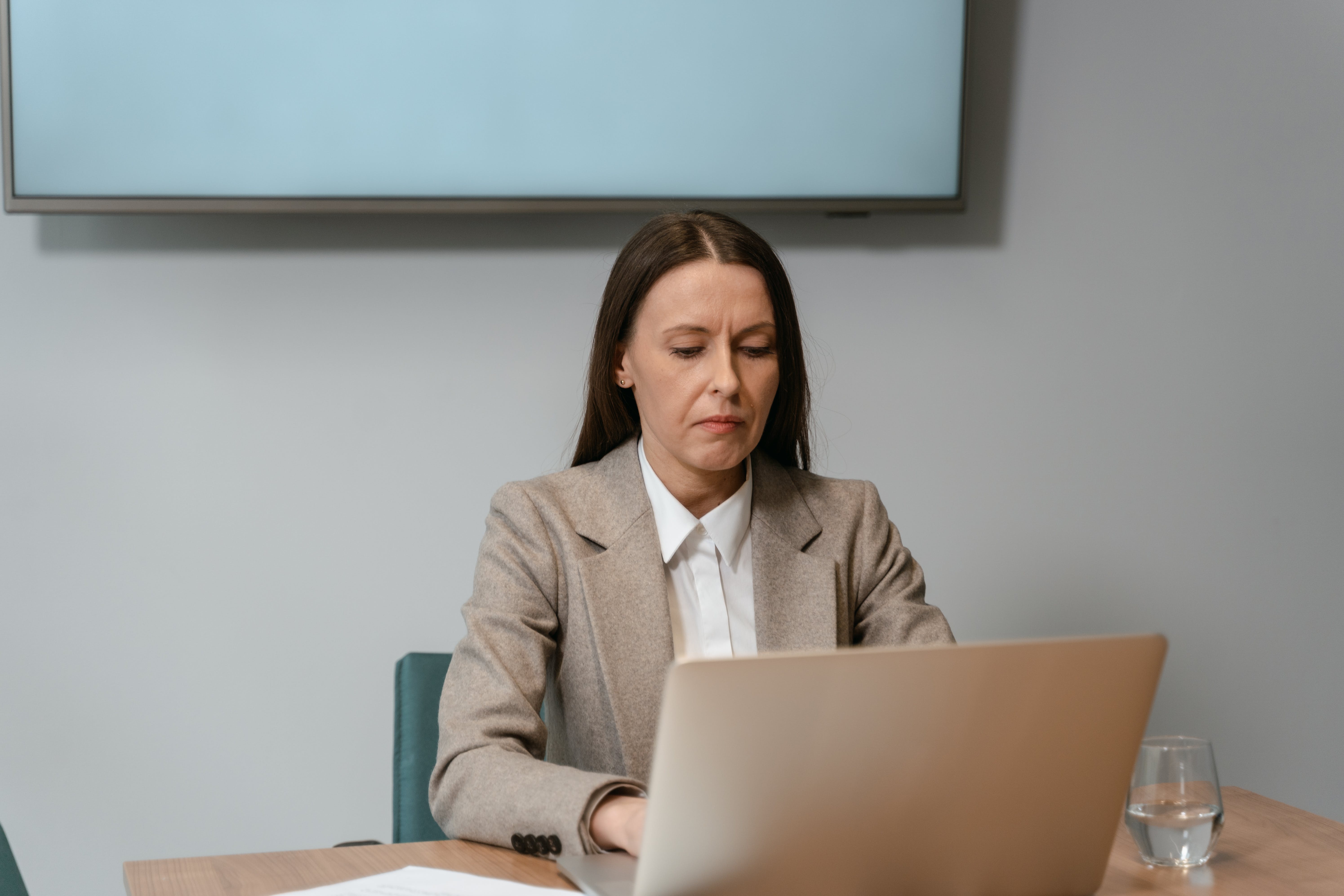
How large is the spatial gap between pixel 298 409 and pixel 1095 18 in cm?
170

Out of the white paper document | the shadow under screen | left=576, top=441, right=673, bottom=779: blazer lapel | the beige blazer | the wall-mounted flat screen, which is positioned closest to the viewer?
the white paper document

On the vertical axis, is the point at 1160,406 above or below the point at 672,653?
above

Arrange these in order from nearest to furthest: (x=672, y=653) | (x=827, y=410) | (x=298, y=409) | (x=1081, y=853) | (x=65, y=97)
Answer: (x=1081, y=853), (x=672, y=653), (x=65, y=97), (x=298, y=409), (x=827, y=410)

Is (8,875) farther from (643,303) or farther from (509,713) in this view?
(643,303)

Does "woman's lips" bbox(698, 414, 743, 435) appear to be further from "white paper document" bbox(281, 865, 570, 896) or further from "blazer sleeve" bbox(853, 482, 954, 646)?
"white paper document" bbox(281, 865, 570, 896)

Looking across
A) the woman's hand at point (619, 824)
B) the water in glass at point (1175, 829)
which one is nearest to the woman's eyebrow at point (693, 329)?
the woman's hand at point (619, 824)

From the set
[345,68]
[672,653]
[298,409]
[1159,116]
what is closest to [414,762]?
[672,653]

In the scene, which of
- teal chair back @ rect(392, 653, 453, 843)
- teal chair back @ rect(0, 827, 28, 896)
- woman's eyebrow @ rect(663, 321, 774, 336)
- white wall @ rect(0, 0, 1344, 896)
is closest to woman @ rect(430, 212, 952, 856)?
woman's eyebrow @ rect(663, 321, 774, 336)

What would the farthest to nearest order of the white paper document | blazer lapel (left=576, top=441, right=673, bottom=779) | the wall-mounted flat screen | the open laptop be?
the wall-mounted flat screen < blazer lapel (left=576, top=441, right=673, bottom=779) < the white paper document < the open laptop

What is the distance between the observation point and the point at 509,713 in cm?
Answer: 131

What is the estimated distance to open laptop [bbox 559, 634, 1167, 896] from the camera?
788 millimetres

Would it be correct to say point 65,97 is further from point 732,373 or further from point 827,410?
point 827,410

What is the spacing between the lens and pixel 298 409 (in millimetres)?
2088

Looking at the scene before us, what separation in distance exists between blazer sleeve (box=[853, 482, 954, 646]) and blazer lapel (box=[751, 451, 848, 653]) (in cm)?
6
